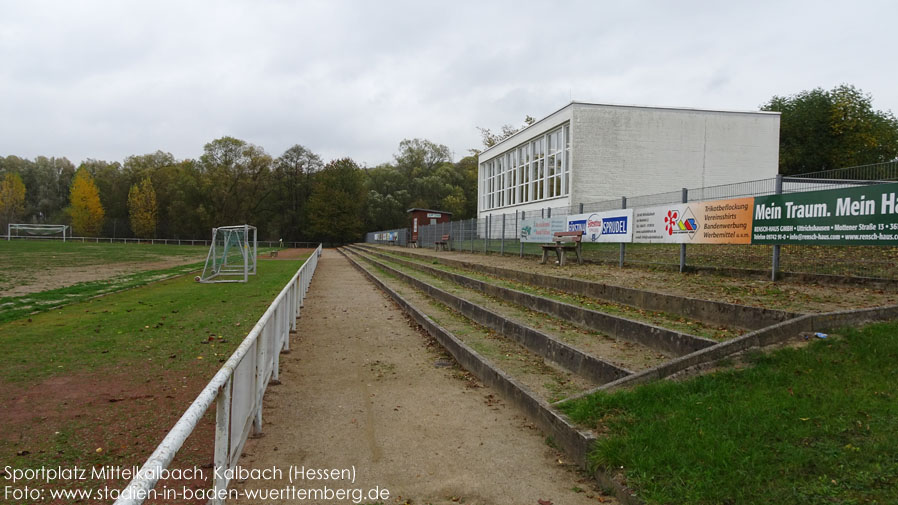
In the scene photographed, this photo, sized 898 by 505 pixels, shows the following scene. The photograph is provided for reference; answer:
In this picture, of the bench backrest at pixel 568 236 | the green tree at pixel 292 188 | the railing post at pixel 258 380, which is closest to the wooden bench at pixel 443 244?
the bench backrest at pixel 568 236

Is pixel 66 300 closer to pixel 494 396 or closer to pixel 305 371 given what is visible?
A: pixel 305 371

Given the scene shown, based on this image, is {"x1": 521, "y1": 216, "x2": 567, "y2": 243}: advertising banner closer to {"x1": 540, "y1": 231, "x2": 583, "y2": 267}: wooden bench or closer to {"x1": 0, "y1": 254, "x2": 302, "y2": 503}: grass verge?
{"x1": 540, "y1": 231, "x2": 583, "y2": 267}: wooden bench

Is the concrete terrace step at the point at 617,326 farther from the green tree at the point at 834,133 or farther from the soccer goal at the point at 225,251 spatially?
the green tree at the point at 834,133

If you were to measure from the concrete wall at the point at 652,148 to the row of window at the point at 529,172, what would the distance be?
1.24m

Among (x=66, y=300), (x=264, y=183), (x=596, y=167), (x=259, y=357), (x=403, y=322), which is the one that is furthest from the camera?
(x=264, y=183)

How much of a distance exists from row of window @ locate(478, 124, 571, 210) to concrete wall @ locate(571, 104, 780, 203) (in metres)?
1.24

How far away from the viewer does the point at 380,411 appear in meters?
5.28

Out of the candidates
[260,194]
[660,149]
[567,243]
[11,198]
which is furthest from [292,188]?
[567,243]

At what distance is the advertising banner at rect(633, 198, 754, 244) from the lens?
30.6ft

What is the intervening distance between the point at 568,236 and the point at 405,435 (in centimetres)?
1103

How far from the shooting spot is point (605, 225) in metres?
13.7

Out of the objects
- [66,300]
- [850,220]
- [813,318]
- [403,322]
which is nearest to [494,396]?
[813,318]

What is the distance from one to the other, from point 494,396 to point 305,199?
258ft

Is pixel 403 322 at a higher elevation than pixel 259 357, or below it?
below
